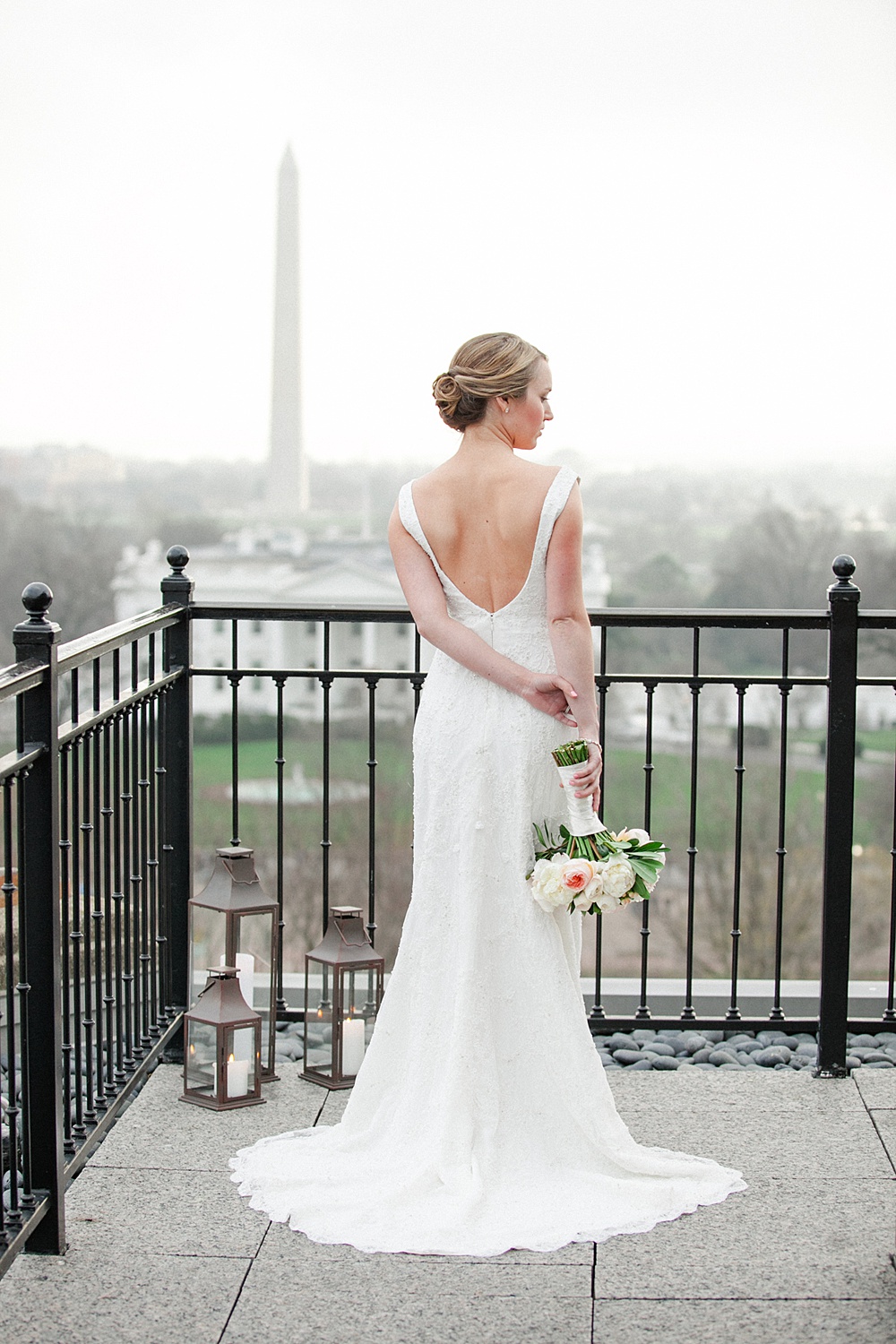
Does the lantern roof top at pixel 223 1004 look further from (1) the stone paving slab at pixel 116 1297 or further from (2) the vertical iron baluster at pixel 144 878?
(1) the stone paving slab at pixel 116 1297

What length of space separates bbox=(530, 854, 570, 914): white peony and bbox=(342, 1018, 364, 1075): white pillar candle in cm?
80

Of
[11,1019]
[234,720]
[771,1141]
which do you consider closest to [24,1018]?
[11,1019]

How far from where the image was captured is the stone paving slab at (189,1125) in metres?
2.69

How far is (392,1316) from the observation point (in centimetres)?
209

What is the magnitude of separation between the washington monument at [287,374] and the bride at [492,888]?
2695 cm

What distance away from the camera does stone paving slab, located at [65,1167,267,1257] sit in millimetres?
2324

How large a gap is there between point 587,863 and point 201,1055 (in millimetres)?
1107

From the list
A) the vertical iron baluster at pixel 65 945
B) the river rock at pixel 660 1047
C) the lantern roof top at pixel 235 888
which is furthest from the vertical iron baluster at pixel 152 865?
the river rock at pixel 660 1047

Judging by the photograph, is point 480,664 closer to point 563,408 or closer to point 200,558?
point 200,558

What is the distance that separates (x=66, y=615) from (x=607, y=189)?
17.8 m

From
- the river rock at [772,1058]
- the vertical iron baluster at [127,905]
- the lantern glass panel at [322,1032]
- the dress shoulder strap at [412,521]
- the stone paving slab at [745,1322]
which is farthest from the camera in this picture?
the river rock at [772,1058]

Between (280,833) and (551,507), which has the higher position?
(551,507)

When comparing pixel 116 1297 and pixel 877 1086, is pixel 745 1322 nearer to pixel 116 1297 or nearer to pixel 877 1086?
pixel 116 1297

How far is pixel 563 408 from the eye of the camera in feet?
106
